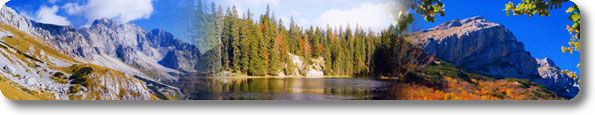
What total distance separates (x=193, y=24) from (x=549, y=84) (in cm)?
484

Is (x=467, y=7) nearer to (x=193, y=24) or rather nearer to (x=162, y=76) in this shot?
(x=193, y=24)

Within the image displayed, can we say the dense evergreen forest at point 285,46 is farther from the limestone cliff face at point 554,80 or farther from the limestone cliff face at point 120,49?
the limestone cliff face at point 554,80

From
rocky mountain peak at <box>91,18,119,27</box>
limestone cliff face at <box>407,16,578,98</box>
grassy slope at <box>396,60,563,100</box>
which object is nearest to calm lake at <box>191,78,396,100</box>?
grassy slope at <box>396,60,563,100</box>

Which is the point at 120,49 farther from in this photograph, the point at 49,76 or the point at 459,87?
the point at 459,87

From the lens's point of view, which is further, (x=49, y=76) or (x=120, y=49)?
(x=120, y=49)

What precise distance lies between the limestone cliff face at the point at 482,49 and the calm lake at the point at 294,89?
85 centimetres

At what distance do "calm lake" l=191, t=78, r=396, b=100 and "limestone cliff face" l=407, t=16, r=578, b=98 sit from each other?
0.85m

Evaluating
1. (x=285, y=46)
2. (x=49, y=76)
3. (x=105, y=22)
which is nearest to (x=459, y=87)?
(x=285, y=46)

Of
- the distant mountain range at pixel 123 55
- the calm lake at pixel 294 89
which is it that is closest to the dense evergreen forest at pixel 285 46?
the calm lake at pixel 294 89

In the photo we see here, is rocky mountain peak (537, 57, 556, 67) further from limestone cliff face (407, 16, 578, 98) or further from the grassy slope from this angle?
the grassy slope

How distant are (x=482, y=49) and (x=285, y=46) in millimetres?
2743

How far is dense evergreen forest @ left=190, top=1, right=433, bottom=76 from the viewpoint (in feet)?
A: 17.8

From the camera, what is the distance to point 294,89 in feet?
17.6

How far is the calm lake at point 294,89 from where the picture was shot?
529cm
